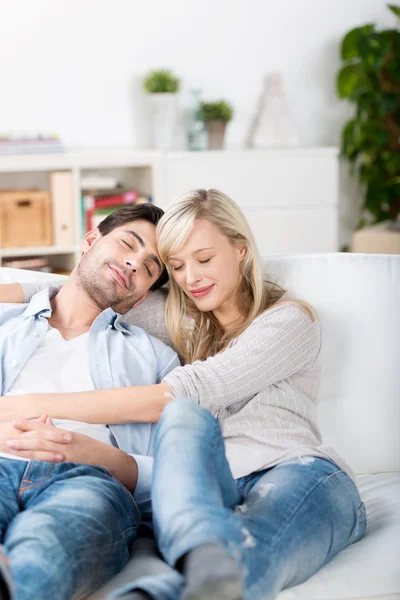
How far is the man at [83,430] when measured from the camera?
135 cm

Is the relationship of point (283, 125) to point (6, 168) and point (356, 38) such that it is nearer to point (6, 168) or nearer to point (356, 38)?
point (356, 38)

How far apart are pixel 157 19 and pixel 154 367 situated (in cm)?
313

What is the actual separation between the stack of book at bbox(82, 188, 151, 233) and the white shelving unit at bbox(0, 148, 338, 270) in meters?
0.05

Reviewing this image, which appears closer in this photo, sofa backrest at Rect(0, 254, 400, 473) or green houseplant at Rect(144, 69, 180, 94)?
sofa backrest at Rect(0, 254, 400, 473)

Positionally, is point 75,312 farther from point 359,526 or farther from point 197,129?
point 197,129

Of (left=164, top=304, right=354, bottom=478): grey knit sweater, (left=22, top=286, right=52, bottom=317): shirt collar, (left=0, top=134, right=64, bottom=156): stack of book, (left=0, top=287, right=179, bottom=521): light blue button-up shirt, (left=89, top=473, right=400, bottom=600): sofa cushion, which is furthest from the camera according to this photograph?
(left=0, top=134, right=64, bottom=156): stack of book

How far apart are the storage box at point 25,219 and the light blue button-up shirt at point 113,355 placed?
85.9 inches

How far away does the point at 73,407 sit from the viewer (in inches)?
68.6

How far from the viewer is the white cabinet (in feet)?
14.3

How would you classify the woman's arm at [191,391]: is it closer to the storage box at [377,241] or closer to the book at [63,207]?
the book at [63,207]

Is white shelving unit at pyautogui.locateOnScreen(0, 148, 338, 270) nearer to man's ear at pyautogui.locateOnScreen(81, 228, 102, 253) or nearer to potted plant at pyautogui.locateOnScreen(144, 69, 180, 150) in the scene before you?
potted plant at pyautogui.locateOnScreen(144, 69, 180, 150)

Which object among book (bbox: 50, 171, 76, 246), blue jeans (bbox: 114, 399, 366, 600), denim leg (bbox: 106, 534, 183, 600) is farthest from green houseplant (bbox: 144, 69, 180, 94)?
denim leg (bbox: 106, 534, 183, 600)

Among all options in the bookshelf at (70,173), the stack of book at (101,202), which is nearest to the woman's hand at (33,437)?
the bookshelf at (70,173)

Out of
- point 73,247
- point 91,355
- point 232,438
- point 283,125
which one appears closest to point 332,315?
point 232,438
